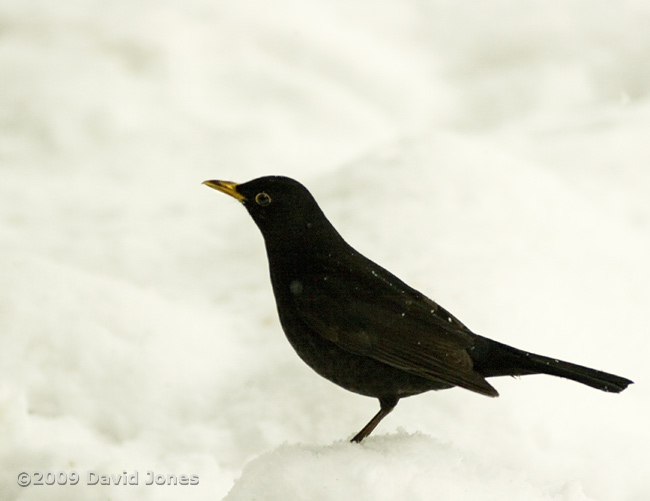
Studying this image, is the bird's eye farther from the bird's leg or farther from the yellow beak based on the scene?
the bird's leg

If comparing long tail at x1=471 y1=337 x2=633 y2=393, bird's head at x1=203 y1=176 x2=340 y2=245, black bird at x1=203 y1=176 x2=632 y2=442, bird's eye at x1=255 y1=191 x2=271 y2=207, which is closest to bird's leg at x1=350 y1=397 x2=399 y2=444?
black bird at x1=203 y1=176 x2=632 y2=442

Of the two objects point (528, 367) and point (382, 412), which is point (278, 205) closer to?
point (382, 412)

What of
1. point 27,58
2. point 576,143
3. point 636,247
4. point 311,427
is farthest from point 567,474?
point 27,58

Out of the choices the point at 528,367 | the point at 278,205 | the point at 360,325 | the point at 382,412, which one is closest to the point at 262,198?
the point at 278,205

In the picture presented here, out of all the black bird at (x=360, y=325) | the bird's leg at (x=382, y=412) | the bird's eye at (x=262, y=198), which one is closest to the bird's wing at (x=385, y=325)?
the black bird at (x=360, y=325)

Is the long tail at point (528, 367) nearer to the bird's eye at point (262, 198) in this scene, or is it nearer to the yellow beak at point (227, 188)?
the bird's eye at point (262, 198)
